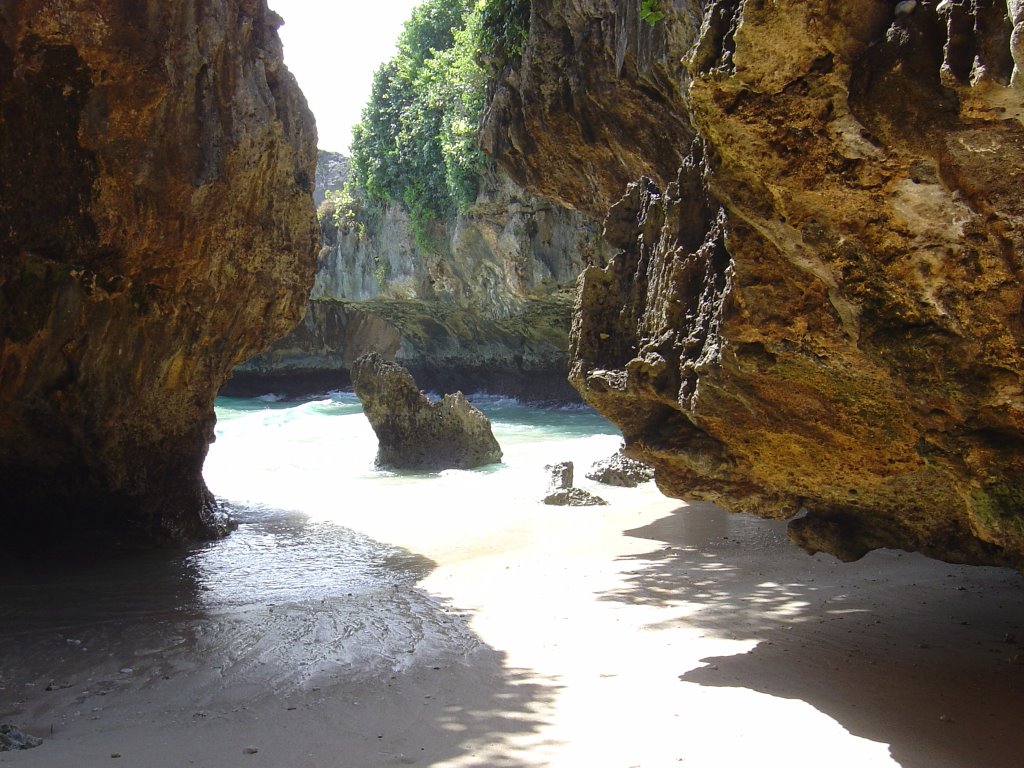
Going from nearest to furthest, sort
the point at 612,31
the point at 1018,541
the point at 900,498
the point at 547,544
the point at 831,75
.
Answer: the point at 831,75 < the point at 1018,541 < the point at 900,498 < the point at 547,544 < the point at 612,31

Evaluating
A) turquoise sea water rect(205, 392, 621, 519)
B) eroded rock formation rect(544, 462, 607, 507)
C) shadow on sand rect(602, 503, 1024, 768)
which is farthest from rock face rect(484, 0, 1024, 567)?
turquoise sea water rect(205, 392, 621, 519)

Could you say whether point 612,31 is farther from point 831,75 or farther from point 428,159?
point 428,159

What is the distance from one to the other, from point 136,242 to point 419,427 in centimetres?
734

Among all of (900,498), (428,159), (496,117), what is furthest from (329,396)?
(900,498)

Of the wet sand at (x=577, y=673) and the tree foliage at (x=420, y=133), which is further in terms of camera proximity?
the tree foliage at (x=420, y=133)

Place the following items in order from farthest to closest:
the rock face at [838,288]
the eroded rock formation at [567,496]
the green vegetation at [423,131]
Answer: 1. the green vegetation at [423,131]
2. the eroded rock formation at [567,496]
3. the rock face at [838,288]

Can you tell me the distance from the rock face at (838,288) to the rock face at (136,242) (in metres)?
3.57

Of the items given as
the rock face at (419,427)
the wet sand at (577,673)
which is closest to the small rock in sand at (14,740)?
the wet sand at (577,673)

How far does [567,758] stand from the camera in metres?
3.48

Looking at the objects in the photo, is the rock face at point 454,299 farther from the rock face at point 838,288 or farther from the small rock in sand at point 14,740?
the small rock in sand at point 14,740

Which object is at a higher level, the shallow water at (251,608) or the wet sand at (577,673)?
the wet sand at (577,673)

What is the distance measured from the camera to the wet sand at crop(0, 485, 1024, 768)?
3.58 metres

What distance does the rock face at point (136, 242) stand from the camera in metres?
6.63

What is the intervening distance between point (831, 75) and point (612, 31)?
8958mm
